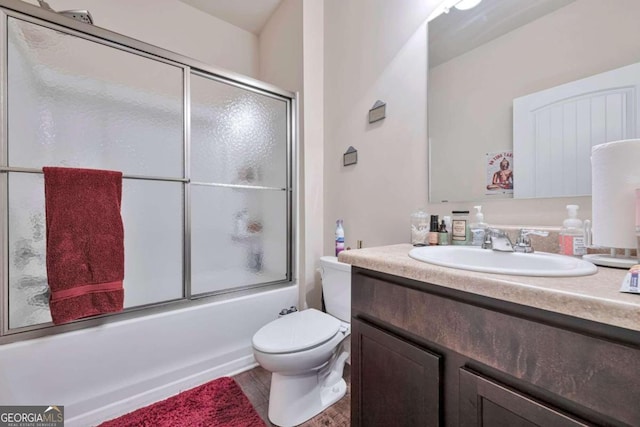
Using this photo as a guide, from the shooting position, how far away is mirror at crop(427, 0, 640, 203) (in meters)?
0.81

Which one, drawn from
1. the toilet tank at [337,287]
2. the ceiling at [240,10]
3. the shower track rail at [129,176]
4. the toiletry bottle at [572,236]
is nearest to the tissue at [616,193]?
the toiletry bottle at [572,236]

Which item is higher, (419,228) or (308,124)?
(308,124)

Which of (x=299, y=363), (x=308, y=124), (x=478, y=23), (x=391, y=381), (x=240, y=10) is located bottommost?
(x=299, y=363)

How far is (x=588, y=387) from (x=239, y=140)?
5.99ft

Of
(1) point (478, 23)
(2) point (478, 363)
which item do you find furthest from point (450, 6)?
(2) point (478, 363)

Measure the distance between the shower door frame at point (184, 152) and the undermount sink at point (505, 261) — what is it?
1.19 metres

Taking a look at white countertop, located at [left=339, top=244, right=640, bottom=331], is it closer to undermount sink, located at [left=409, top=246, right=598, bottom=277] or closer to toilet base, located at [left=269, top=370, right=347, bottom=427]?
undermount sink, located at [left=409, top=246, right=598, bottom=277]

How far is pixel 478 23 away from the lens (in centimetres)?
110

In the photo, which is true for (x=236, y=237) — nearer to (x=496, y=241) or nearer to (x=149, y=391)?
(x=149, y=391)

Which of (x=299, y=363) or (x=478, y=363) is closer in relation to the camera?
(x=478, y=363)

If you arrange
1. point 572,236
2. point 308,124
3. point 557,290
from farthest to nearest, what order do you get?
point 308,124, point 572,236, point 557,290

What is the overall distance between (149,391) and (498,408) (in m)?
1.59

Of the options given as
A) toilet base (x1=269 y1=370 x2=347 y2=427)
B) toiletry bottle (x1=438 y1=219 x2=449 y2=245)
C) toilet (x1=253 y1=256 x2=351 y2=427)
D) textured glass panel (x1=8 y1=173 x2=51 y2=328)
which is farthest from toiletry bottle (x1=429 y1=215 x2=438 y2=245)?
textured glass panel (x1=8 y1=173 x2=51 y2=328)

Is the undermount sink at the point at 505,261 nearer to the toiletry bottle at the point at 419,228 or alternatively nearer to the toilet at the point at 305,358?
the toiletry bottle at the point at 419,228
